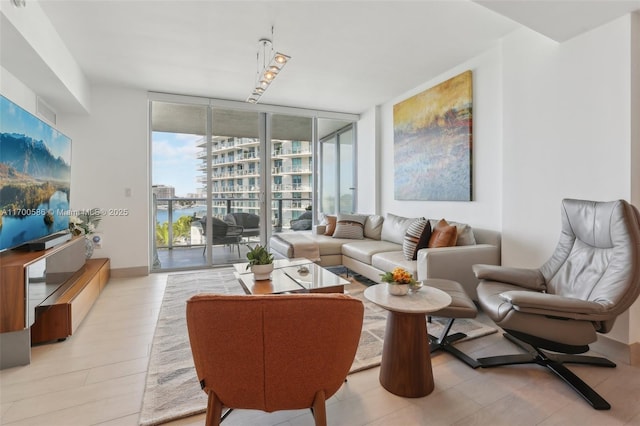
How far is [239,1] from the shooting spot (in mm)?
2479

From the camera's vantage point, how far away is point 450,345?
2.21m

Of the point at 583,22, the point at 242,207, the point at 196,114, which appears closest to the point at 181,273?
the point at 242,207

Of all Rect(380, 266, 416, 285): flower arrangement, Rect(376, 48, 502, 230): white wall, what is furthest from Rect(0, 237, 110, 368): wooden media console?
Rect(376, 48, 502, 230): white wall

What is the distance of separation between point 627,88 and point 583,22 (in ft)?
1.85

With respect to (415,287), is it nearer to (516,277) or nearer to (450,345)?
(450,345)

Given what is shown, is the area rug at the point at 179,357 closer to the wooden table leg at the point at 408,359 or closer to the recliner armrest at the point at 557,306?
the wooden table leg at the point at 408,359

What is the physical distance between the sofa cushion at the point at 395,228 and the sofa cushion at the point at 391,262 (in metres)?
0.47

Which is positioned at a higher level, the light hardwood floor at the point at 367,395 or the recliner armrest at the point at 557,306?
the recliner armrest at the point at 557,306

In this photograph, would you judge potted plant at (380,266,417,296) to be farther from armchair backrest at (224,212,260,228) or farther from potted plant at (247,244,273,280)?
armchair backrest at (224,212,260,228)

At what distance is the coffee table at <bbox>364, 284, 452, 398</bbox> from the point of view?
5.60 feet

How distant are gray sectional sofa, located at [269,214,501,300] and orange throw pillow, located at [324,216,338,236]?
78mm

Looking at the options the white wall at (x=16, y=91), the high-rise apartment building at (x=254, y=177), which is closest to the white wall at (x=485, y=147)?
the high-rise apartment building at (x=254, y=177)

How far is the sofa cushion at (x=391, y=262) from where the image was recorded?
3.10 m

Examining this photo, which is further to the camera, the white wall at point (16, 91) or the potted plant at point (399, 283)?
the white wall at point (16, 91)
